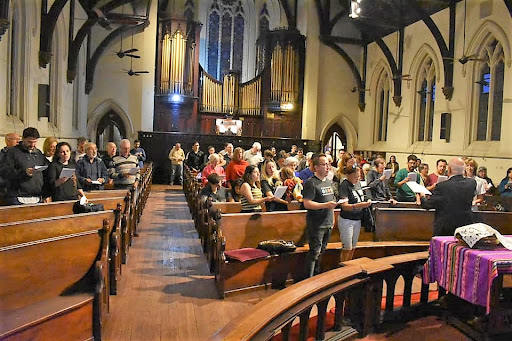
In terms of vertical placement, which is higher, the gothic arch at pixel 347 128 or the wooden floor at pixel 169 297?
the gothic arch at pixel 347 128

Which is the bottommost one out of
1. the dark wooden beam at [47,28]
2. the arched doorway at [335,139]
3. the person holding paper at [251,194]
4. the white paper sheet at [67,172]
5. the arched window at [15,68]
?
the person holding paper at [251,194]

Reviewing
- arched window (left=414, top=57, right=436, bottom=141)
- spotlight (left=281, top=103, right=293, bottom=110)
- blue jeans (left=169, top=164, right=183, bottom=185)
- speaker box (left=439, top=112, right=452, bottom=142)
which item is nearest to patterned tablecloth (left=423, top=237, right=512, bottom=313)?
speaker box (left=439, top=112, right=452, bottom=142)

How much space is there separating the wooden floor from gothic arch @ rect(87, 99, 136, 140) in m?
9.54

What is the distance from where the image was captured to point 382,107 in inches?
699

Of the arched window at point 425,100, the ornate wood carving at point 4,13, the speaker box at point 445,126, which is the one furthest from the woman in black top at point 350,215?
the arched window at point 425,100

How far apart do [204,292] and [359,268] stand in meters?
2.12

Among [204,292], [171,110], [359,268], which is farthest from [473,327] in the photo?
[171,110]

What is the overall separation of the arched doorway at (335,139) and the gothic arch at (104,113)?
721 centimetres

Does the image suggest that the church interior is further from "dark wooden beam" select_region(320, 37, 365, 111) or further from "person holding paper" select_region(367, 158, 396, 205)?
"person holding paper" select_region(367, 158, 396, 205)

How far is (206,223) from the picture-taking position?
20.3 ft

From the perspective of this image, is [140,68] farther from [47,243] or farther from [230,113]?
[47,243]

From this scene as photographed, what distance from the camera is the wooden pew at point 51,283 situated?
3041mm

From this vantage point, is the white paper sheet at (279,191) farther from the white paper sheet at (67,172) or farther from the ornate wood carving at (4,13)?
the ornate wood carving at (4,13)

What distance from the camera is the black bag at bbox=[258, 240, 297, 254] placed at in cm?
512
